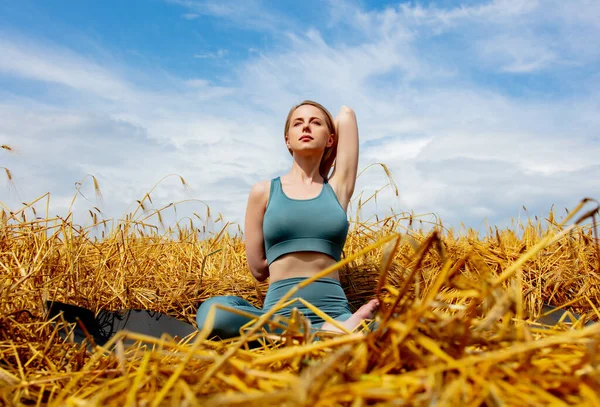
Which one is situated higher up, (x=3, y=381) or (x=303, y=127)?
(x=303, y=127)

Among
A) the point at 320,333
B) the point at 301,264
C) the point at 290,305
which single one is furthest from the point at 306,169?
the point at 320,333

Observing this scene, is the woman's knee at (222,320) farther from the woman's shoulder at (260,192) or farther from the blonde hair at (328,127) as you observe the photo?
the blonde hair at (328,127)

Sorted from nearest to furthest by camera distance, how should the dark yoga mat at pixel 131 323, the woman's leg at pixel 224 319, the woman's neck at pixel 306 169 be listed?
the woman's leg at pixel 224 319 < the dark yoga mat at pixel 131 323 < the woman's neck at pixel 306 169

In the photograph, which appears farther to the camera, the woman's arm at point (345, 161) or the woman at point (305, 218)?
the woman's arm at point (345, 161)

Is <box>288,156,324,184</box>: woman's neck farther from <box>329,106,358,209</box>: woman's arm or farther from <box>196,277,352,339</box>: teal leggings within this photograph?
<box>196,277,352,339</box>: teal leggings

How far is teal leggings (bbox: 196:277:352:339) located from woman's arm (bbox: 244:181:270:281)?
0.25 m

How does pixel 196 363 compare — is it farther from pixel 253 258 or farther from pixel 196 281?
pixel 196 281

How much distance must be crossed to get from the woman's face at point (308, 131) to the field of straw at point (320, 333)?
0.66 meters

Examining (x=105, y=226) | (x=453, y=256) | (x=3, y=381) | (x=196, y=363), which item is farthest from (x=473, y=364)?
(x=105, y=226)

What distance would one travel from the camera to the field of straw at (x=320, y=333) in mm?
797

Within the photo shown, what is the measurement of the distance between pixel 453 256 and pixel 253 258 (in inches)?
45.0

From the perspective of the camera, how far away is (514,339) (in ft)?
2.85

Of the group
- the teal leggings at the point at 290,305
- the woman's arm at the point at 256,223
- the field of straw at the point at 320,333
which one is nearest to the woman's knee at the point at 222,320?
the teal leggings at the point at 290,305

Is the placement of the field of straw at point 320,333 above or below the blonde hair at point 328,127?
below
